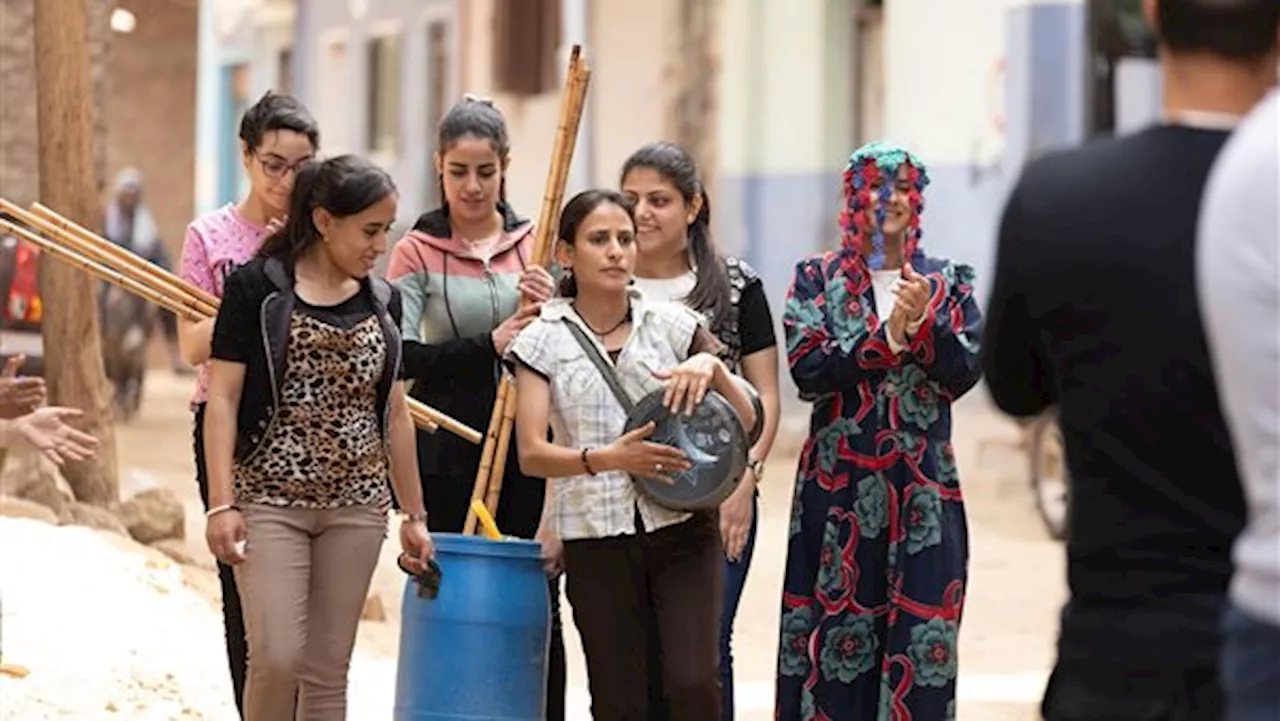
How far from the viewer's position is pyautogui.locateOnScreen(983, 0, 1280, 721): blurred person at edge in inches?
182

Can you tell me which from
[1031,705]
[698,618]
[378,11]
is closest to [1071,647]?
[698,618]

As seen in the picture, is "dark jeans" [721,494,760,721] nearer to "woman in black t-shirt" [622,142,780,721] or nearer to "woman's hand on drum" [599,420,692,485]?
"woman in black t-shirt" [622,142,780,721]

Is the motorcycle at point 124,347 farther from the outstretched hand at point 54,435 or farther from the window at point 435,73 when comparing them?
the outstretched hand at point 54,435

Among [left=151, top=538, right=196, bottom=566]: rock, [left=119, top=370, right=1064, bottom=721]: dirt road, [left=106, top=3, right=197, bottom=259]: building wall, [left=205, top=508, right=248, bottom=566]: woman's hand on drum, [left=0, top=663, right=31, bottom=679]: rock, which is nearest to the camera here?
[left=205, top=508, right=248, bottom=566]: woman's hand on drum

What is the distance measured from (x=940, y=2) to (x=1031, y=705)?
12048 millimetres

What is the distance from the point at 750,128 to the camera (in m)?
25.1

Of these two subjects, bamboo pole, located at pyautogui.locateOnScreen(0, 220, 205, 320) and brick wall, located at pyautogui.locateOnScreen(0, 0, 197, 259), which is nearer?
bamboo pole, located at pyautogui.locateOnScreen(0, 220, 205, 320)

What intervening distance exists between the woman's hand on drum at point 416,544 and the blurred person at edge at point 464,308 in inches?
24.4

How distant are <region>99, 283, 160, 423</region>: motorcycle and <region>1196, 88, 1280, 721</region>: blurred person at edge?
75.4 ft

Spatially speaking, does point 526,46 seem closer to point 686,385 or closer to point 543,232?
point 543,232

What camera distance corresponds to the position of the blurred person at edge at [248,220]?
26.8 feet

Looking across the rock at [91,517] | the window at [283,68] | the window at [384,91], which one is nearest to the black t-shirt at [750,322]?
the rock at [91,517]

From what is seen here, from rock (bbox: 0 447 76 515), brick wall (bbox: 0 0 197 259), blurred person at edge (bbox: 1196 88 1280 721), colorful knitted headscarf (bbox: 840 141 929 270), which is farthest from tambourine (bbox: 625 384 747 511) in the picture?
brick wall (bbox: 0 0 197 259)

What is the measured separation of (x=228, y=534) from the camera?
7.43 m
